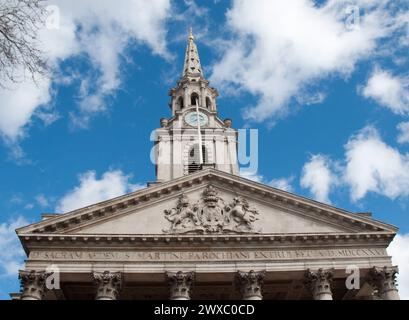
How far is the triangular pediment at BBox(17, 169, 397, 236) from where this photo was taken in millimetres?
28375

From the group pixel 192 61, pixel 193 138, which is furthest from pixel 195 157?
pixel 192 61

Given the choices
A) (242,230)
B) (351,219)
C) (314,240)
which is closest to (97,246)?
(242,230)

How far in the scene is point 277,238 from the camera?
28.2 m

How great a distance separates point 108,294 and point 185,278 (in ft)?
13.9

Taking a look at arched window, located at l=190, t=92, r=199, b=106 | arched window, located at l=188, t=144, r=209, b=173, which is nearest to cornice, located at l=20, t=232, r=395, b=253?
Answer: arched window, located at l=188, t=144, r=209, b=173

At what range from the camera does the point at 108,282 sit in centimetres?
2645

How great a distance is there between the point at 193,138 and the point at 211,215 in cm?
2290

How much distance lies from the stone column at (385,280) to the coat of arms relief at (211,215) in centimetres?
706

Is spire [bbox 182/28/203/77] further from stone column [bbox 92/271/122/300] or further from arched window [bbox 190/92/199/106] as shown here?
stone column [bbox 92/271/122/300]

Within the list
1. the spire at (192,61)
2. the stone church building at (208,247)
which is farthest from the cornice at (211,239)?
the spire at (192,61)

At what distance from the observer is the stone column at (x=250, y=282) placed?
26359 millimetres

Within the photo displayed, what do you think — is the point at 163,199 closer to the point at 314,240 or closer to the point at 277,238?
the point at 277,238

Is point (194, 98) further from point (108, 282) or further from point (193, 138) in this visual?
point (108, 282)

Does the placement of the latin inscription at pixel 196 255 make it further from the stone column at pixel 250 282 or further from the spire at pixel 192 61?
the spire at pixel 192 61
